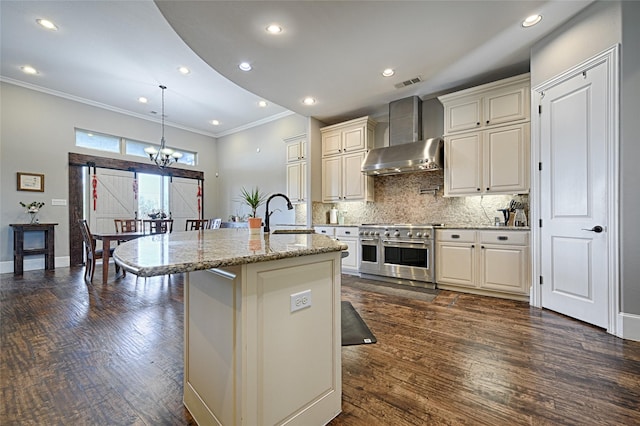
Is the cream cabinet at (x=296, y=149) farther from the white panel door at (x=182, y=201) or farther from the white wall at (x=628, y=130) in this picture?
the white wall at (x=628, y=130)

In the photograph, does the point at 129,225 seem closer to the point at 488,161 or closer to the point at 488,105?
the point at 488,161

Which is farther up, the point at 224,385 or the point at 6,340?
the point at 224,385

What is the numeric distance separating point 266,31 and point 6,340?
3.54 m

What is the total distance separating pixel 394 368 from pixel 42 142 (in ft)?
23.4

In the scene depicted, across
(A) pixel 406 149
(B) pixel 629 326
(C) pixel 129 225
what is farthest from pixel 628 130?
(C) pixel 129 225

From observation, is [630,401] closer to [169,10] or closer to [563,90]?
[563,90]

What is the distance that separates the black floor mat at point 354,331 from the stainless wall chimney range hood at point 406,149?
2.36m

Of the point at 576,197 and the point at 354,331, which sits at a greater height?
the point at 576,197

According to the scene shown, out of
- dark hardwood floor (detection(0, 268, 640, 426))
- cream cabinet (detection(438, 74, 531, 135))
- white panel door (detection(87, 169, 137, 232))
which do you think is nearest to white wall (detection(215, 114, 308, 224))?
white panel door (detection(87, 169, 137, 232))

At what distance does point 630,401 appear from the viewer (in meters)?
1.51

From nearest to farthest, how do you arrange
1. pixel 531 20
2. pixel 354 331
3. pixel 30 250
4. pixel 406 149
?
pixel 354 331
pixel 531 20
pixel 406 149
pixel 30 250

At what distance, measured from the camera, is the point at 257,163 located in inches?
275

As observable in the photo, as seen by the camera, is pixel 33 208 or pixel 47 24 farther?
pixel 33 208

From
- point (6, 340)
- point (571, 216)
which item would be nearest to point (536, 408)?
point (571, 216)
